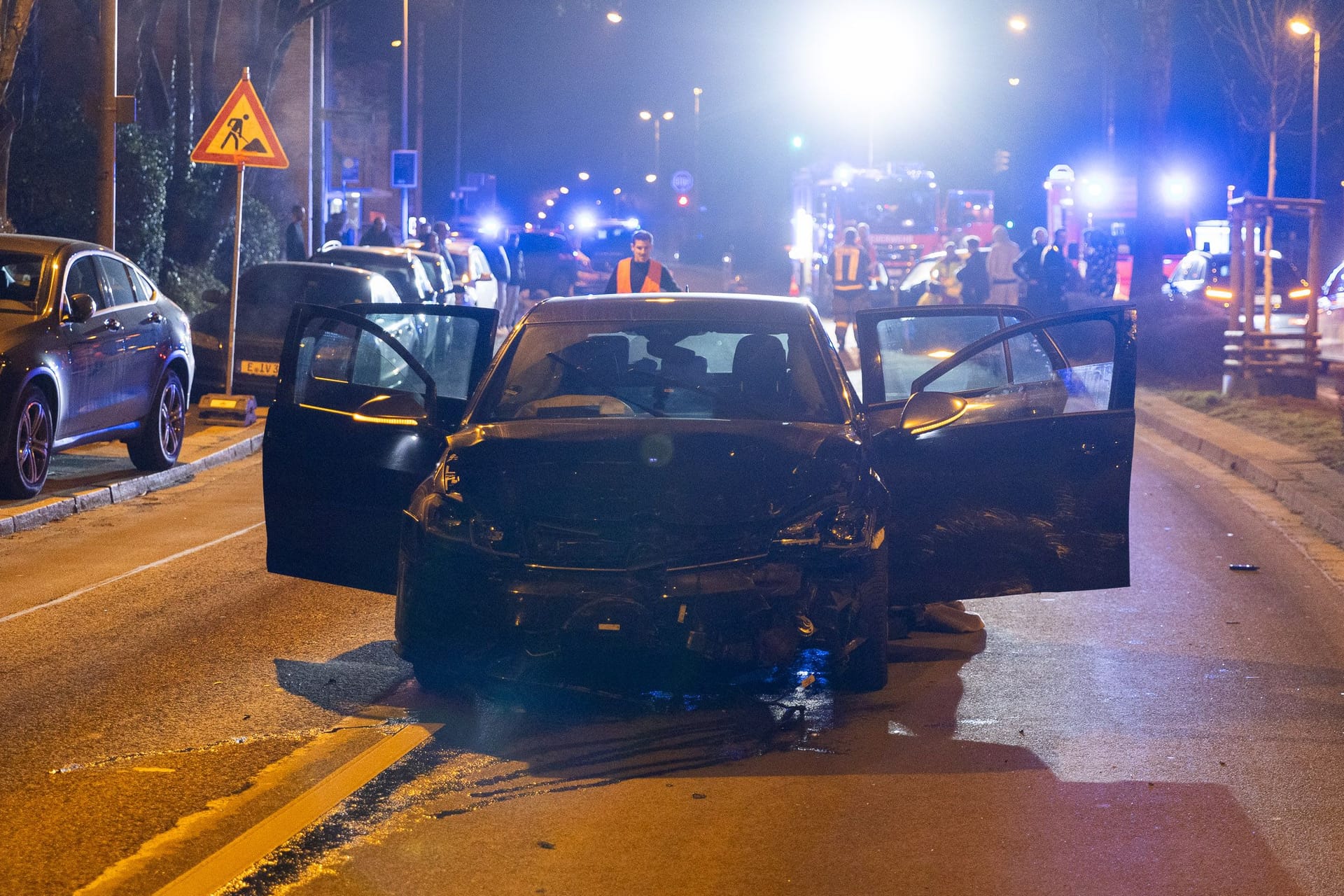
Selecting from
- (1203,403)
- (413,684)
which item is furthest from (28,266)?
(1203,403)

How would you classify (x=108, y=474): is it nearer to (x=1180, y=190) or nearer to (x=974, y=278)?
(x=974, y=278)

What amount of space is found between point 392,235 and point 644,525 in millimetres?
25674

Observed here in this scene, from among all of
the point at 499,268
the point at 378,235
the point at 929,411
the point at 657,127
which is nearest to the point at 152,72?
the point at 378,235

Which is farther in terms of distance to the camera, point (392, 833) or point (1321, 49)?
point (1321, 49)

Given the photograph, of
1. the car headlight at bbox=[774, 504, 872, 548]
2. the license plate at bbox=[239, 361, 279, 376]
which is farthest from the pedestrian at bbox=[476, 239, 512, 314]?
the car headlight at bbox=[774, 504, 872, 548]

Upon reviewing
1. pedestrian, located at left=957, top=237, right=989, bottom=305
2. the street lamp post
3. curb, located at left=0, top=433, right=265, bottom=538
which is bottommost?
curb, located at left=0, top=433, right=265, bottom=538

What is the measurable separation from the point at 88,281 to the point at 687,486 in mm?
8140

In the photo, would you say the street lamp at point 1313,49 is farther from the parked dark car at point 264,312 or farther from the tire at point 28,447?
the tire at point 28,447

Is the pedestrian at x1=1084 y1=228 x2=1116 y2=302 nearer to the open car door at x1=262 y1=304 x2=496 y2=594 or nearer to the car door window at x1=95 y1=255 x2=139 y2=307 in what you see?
the car door window at x1=95 y1=255 x2=139 y2=307

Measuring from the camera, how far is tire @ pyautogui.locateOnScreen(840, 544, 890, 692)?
5.96 m

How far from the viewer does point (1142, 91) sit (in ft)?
89.7

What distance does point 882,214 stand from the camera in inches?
1614

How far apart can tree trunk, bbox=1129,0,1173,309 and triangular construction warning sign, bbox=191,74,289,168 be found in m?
15.0

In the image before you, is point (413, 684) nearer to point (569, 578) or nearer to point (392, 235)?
point (569, 578)
